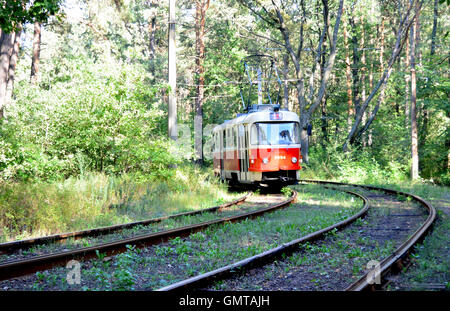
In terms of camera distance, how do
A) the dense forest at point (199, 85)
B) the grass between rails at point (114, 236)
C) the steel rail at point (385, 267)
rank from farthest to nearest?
1. the dense forest at point (199, 85)
2. the grass between rails at point (114, 236)
3. the steel rail at point (385, 267)

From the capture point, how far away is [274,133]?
1546cm

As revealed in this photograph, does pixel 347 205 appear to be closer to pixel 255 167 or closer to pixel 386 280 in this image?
pixel 255 167

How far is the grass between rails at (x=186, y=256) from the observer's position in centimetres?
504

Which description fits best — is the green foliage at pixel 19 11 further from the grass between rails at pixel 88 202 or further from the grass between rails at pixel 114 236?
the grass between rails at pixel 114 236

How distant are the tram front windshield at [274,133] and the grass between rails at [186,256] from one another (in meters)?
5.15

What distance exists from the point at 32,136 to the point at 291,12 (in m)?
20.9

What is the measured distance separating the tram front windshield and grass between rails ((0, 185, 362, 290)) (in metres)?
5.15

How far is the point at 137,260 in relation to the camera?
609 cm

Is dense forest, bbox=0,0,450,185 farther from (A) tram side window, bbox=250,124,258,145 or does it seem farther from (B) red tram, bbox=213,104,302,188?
(A) tram side window, bbox=250,124,258,145

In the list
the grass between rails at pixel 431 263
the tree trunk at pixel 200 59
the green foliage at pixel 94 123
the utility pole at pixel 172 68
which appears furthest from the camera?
the tree trunk at pixel 200 59

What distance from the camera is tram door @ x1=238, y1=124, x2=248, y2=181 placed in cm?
1602

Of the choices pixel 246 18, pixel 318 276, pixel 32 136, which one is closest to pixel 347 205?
pixel 318 276

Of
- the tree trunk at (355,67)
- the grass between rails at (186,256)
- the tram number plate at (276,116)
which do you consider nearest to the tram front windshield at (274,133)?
the tram number plate at (276,116)
